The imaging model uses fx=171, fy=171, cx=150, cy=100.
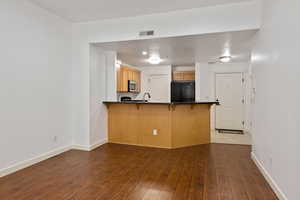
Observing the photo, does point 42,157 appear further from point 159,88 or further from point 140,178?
point 159,88

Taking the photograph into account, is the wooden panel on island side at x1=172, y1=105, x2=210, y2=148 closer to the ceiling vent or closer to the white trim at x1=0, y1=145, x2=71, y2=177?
the ceiling vent

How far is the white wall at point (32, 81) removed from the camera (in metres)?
2.63

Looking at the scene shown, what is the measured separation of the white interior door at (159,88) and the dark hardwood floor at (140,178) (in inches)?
149

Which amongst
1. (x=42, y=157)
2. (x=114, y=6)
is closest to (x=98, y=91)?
(x=42, y=157)

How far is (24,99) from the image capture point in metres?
2.90

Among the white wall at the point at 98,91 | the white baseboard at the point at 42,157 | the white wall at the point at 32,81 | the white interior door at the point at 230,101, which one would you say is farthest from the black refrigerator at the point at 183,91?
the white wall at the point at 32,81

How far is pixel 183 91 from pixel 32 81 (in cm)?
496

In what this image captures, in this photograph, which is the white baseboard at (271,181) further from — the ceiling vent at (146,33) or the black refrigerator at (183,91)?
the black refrigerator at (183,91)

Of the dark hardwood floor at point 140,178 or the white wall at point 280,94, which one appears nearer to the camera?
the white wall at point 280,94

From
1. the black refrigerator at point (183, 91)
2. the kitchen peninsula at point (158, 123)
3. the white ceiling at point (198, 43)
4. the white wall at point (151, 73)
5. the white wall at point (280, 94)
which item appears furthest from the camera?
the white wall at point (151, 73)

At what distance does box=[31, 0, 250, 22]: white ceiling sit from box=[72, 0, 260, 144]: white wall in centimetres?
13

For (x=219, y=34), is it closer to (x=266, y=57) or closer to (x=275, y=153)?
(x=266, y=57)

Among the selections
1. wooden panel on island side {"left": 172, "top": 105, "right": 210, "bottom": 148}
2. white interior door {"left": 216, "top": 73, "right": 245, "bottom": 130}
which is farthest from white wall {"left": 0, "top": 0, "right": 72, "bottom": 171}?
white interior door {"left": 216, "top": 73, "right": 245, "bottom": 130}

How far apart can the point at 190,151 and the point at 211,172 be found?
1.07 m
